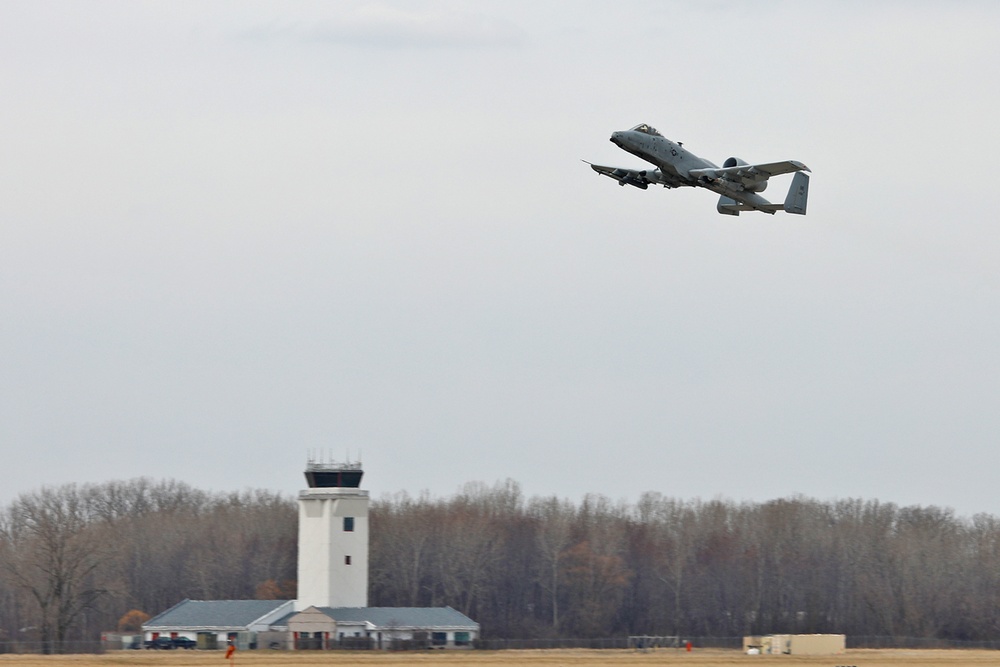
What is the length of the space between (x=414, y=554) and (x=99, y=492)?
37333mm

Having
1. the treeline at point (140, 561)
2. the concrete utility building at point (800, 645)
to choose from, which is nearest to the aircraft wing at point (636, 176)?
the concrete utility building at point (800, 645)

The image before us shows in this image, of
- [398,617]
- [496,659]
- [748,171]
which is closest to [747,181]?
[748,171]

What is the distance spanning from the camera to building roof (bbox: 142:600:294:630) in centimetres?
7525

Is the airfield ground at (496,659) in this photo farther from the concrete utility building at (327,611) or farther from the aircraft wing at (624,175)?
the aircraft wing at (624,175)

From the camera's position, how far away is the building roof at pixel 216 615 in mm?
75250

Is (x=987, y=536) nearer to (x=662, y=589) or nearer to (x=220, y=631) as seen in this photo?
(x=662, y=589)

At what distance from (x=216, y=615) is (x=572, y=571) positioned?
90.2ft

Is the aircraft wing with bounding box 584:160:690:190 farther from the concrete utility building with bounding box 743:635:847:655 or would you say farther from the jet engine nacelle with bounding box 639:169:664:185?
the concrete utility building with bounding box 743:635:847:655

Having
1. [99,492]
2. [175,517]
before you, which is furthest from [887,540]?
[99,492]

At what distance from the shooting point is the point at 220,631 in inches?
2940

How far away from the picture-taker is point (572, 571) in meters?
95.9

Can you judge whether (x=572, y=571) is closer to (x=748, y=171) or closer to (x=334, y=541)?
(x=334, y=541)

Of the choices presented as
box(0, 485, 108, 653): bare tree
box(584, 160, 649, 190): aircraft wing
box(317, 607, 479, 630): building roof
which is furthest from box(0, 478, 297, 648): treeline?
box(584, 160, 649, 190): aircraft wing

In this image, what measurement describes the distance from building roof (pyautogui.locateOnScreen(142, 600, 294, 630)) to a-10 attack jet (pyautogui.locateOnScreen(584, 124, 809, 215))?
37.9 m
